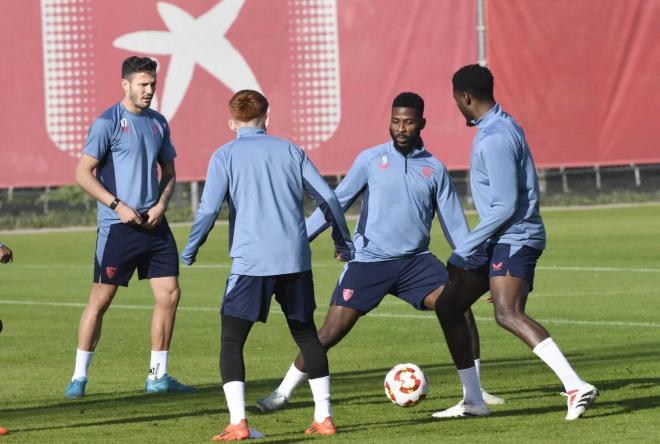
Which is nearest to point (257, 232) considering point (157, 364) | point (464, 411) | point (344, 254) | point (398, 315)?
point (344, 254)

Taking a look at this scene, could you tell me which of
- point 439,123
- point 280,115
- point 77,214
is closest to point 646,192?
point 439,123

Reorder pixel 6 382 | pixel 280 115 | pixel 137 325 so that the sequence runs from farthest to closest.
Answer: pixel 280 115 < pixel 137 325 < pixel 6 382

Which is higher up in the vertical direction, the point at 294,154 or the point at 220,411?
the point at 294,154

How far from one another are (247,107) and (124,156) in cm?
232

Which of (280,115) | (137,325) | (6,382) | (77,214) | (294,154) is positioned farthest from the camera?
(77,214)

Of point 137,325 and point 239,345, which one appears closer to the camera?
point 239,345

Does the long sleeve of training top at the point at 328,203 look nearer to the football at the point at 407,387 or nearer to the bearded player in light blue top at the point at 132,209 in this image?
the football at the point at 407,387

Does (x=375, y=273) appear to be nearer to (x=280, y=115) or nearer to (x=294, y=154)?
(x=294, y=154)

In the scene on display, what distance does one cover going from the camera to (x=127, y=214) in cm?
1039

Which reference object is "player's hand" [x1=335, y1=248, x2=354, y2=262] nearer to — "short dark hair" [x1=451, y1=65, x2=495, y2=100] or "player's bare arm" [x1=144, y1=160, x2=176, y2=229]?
"short dark hair" [x1=451, y1=65, x2=495, y2=100]

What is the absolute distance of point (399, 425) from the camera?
8914mm

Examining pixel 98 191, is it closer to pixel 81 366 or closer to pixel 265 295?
pixel 81 366

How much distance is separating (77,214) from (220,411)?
2311 cm

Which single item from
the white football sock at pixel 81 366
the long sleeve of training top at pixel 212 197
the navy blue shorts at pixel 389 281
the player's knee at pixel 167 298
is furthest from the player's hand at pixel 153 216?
the long sleeve of training top at pixel 212 197
